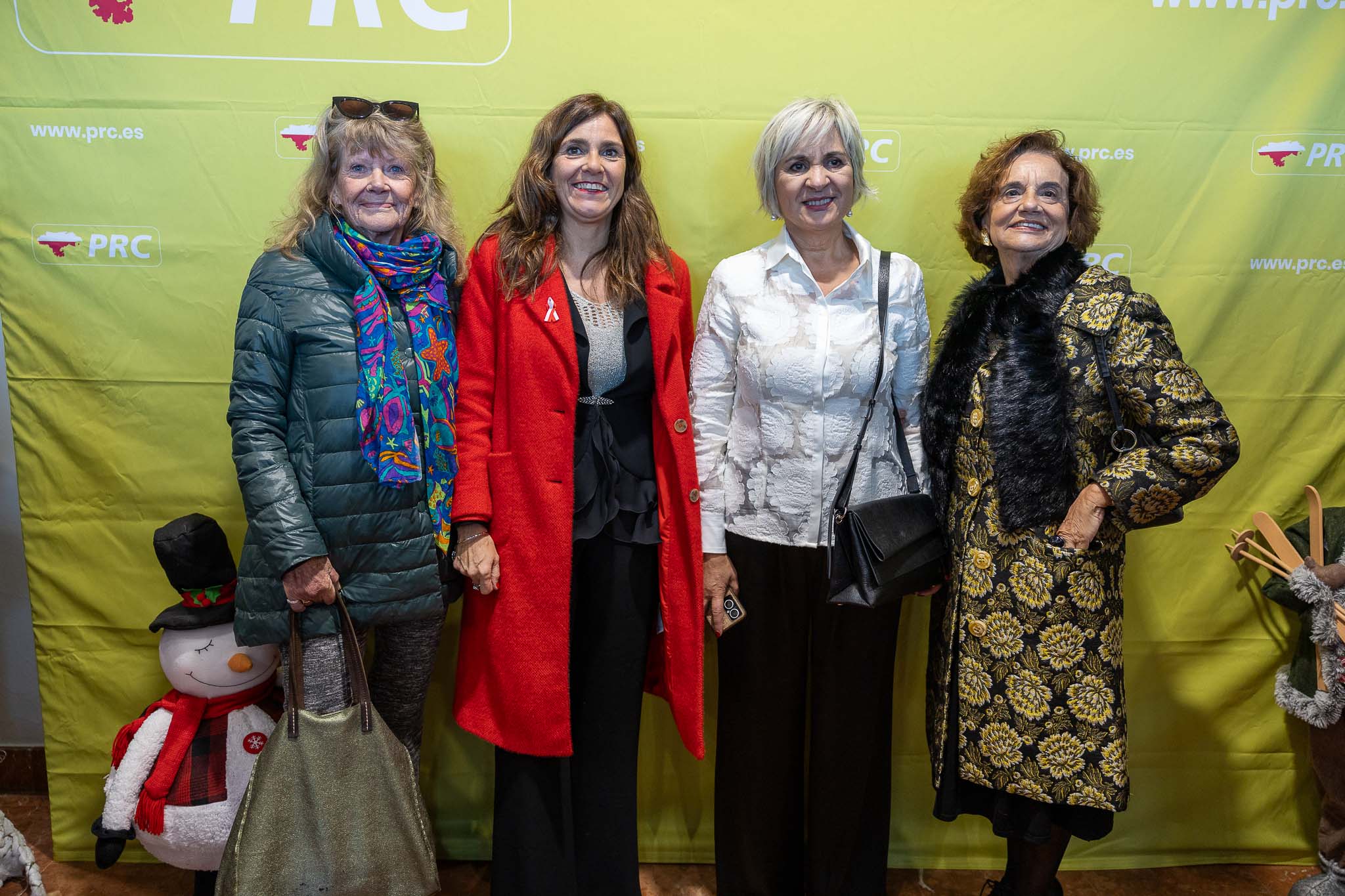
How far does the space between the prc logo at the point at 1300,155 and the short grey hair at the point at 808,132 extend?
1.17 metres

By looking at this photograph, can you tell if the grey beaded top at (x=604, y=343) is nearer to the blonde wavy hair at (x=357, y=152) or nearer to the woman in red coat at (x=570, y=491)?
the woman in red coat at (x=570, y=491)

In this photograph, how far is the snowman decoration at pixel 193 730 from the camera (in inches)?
80.2

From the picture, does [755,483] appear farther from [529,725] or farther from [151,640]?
[151,640]

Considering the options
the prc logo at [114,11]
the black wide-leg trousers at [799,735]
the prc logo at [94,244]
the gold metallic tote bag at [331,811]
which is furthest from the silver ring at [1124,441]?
the prc logo at [114,11]

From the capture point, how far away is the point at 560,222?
195 centimetres

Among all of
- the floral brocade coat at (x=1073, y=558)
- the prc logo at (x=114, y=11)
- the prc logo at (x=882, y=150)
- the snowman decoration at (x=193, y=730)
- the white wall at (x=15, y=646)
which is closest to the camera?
the floral brocade coat at (x=1073, y=558)

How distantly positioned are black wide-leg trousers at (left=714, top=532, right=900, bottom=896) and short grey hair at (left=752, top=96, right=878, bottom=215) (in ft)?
2.82

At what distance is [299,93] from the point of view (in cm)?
220

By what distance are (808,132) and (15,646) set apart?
2.74m

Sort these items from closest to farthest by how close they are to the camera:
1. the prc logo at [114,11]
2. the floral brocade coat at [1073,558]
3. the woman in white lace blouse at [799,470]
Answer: the floral brocade coat at [1073,558]
the woman in white lace blouse at [799,470]
the prc logo at [114,11]

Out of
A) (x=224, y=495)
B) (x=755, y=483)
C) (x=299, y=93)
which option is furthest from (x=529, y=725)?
(x=299, y=93)

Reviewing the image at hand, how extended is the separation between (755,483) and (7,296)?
2.01 meters

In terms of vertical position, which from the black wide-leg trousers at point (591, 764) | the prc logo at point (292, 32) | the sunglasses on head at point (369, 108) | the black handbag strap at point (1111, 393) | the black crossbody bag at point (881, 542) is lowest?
the black wide-leg trousers at point (591, 764)

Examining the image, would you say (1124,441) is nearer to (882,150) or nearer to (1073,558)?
(1073,558)
